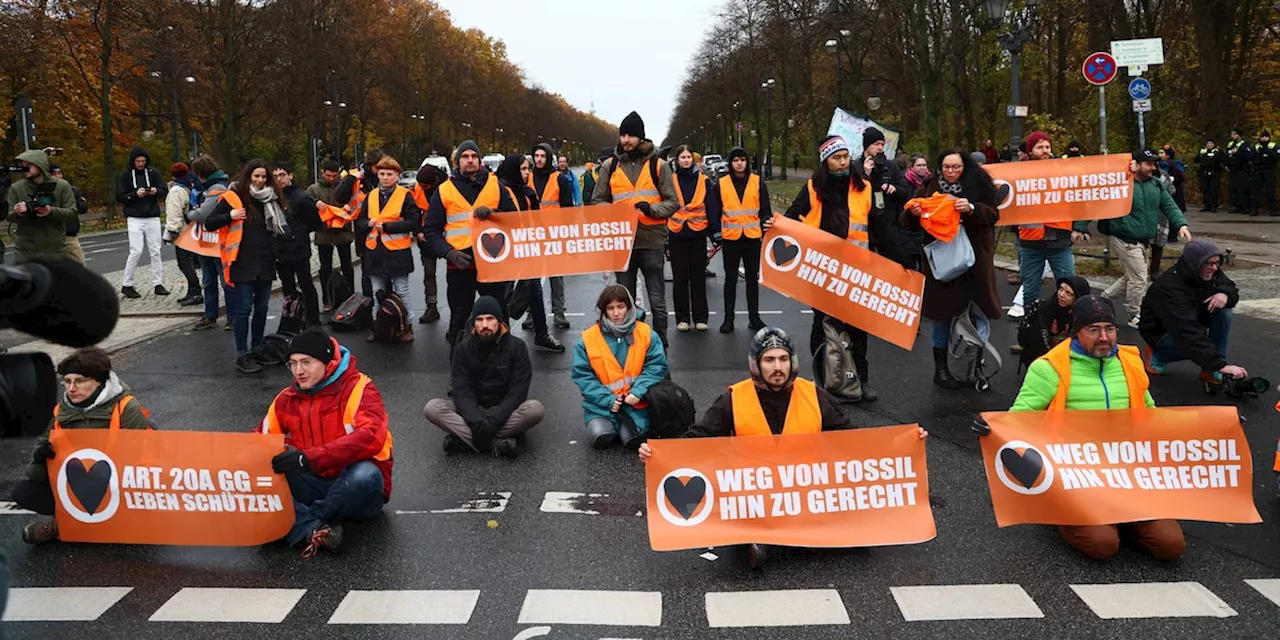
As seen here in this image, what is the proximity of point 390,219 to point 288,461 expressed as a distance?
20.2ft

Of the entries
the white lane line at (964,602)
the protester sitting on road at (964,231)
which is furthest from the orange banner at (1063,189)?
the white lane line at (964,602)

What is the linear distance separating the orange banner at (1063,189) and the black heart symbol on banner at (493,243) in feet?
14.7

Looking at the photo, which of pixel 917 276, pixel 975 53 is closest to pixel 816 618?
pixel 917 276

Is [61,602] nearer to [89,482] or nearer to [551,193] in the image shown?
[89,482]

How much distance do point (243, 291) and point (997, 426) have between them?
22.8 feet

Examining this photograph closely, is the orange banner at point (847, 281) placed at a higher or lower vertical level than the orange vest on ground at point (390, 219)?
lower

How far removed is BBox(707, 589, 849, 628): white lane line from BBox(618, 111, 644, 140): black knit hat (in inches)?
233

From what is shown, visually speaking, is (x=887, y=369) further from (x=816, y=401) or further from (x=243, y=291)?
(x=243, y=291)

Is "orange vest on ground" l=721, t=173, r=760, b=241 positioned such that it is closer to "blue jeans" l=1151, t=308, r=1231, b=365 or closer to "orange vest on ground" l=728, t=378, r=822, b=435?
"blue jeans" l=1151, t=308, r=1231, b=365

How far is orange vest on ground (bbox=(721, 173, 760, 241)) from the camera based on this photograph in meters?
10.4

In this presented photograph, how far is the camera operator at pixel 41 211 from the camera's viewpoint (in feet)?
35.4

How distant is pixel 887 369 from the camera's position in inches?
353

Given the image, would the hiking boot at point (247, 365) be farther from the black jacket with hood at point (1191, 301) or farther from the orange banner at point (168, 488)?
the black jacket with hood at point (1191, 301)

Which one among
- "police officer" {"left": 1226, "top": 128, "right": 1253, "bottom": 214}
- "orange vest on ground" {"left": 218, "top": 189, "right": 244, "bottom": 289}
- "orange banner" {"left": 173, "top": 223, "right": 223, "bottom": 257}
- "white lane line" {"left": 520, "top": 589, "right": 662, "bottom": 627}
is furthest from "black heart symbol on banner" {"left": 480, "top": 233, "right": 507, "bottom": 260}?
"police officer" {"left": 1226, "top": 128, "right": 1253, "bottom": 214}
